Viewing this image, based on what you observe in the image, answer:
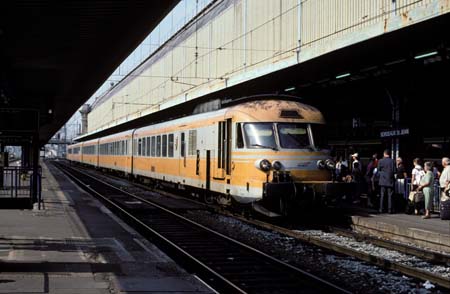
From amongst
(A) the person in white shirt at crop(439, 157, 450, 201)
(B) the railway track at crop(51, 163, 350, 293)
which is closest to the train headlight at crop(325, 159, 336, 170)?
(A) the person in white shirt at crop(439, 157, 450, 201)

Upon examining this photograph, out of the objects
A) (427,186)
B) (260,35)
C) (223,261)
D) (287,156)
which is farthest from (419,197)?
(260,35)

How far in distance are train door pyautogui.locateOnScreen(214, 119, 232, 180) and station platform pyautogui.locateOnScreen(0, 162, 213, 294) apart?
297 cm

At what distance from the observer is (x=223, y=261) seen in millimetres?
10312

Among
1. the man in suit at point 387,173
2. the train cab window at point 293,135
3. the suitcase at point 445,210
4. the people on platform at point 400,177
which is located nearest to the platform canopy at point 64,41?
the train cab window at point 293,135

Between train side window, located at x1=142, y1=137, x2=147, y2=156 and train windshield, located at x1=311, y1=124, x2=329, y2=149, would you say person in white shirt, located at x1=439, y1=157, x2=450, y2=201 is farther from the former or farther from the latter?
train side window, located at x1=142, y1=137, x2=147, y2=156

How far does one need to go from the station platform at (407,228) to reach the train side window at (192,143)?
5359 millimetres

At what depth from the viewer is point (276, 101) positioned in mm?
15477

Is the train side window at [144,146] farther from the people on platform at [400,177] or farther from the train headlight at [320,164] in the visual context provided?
the train headlight at [320,164]

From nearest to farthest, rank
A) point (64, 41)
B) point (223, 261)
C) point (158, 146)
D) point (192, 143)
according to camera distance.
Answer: point (223, 261), point (64, 41), point (192, 143), point (158, 146)

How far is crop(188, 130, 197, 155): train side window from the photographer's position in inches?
736

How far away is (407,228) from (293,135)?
11.8ft

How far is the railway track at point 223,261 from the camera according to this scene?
27.4ft

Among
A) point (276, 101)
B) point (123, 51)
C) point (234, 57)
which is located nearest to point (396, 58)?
point (276, 101)

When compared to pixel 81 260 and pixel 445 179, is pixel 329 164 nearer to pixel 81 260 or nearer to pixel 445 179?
pixel 445 179
